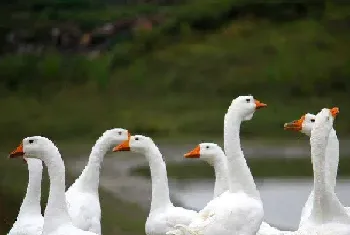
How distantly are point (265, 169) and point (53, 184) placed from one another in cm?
592

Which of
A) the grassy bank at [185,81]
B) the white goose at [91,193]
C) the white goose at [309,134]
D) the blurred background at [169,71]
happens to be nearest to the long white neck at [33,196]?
the white goose at [91,193]

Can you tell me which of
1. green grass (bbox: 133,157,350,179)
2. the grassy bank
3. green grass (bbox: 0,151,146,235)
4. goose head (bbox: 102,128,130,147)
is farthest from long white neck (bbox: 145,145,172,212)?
the grassy bank

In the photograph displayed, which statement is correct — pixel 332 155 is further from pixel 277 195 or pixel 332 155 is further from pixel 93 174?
pixel 277 195

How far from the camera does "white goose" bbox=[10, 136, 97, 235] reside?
20.0 ft

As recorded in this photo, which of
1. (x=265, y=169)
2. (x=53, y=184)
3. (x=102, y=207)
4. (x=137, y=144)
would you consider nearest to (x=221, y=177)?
(x=137, y=144)

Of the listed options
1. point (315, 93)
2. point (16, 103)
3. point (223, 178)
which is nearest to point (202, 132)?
point (315, 93)

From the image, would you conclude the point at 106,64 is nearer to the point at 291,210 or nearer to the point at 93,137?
the point at 93,137

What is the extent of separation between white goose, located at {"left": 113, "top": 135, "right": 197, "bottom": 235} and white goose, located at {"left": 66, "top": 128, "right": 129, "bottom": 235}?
0.11 meters

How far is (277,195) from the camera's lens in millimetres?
10211

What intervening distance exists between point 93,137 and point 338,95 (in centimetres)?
330

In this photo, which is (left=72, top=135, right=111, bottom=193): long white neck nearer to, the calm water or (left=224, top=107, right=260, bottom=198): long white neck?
(left=224, top=107, right=260, bottom=198): long white neck

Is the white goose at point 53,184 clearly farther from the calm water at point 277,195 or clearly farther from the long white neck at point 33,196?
the calm water at point 277,195

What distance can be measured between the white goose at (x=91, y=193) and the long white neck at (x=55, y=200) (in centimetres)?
63

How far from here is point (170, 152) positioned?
42.9 ft
